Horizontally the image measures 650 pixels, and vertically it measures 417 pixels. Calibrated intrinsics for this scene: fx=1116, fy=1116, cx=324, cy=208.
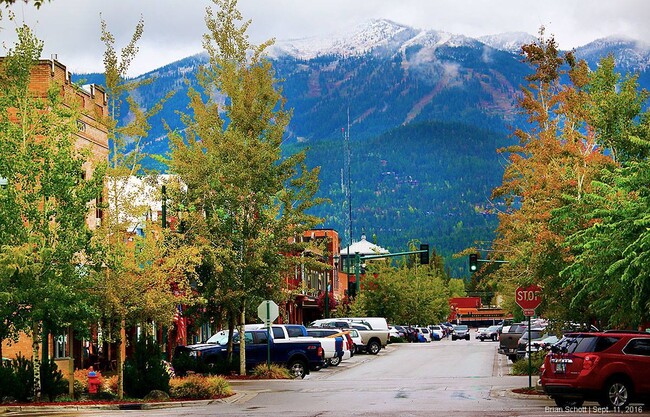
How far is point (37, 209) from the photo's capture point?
95.3 feet

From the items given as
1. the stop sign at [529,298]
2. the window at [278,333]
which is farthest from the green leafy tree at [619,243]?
the window at [278,333]

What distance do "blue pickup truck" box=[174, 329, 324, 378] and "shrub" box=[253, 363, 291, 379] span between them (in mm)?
1101

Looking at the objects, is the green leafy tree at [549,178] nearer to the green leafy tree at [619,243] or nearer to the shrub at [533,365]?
the green leafy tree at [619,243]

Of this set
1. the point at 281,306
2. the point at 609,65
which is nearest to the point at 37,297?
the point at 281,306

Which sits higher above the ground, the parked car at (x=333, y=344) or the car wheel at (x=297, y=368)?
A: the parked car at (x=333, y=344)

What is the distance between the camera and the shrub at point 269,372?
4069 centimetres

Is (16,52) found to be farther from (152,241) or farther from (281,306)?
(281,306)

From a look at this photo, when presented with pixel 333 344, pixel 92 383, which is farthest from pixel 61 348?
pixel 333 344

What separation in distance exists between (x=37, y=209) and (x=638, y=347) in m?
15.4

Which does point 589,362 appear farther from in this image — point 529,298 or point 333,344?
point 333,344

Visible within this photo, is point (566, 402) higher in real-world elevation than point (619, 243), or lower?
lower

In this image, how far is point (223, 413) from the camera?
25.3 metres

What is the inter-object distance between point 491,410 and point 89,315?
10924 mm

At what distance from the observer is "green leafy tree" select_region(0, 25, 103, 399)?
2817cm
